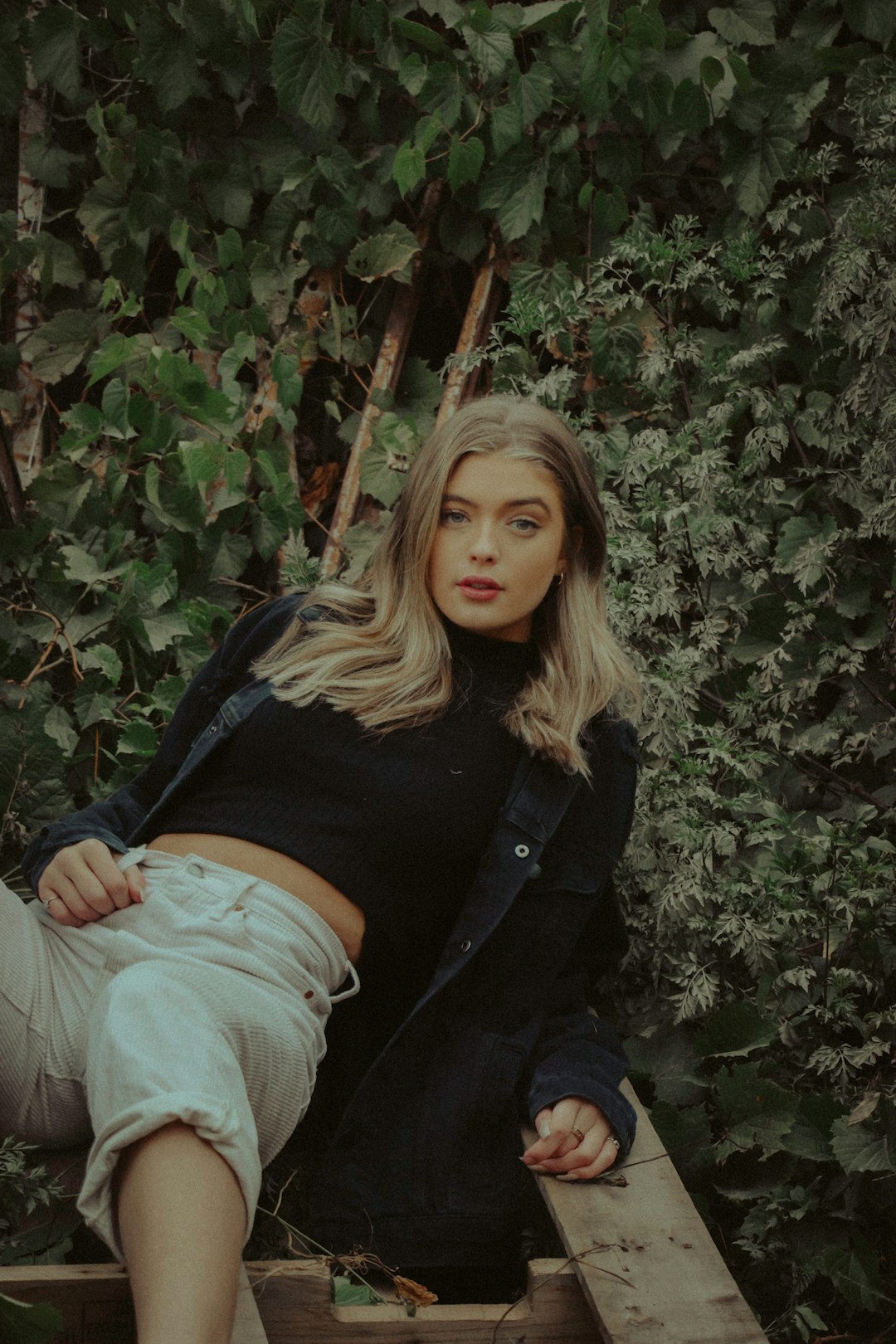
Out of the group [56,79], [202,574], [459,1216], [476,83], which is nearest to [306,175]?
[476,83]

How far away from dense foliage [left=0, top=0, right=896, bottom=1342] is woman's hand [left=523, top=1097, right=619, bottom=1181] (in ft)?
1.30

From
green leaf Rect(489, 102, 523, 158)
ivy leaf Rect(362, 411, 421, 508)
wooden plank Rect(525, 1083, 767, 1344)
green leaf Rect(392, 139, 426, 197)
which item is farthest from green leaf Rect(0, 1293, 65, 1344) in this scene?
green leaf Rect(489, 102, 523, 158)

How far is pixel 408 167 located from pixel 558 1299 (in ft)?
7.57

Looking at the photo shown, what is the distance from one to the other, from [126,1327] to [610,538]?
176 cm

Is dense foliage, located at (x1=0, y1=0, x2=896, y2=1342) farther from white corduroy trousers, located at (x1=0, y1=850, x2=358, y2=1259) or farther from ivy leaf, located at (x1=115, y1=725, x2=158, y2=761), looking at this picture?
white corduroy trousers, located at (x1=0, y1=850, x2=358, y2=1259)

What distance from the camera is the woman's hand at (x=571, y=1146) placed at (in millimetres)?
1840

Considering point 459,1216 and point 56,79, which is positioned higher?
point 56,79

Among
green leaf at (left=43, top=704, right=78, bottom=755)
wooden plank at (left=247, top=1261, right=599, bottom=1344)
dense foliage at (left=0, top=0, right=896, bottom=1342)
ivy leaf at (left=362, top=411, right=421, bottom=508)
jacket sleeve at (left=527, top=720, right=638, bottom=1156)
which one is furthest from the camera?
ivy leaf at (left=362, top=411, right=421, bottom=508)

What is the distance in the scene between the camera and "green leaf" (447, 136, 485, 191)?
288 cm

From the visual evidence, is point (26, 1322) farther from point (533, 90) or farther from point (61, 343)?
point (533, 90)

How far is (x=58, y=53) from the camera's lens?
10.1ft

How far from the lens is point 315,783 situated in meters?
2.04

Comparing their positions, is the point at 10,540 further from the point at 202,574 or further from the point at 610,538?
the point at 610,538

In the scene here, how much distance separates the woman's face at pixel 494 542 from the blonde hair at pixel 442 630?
24mm
